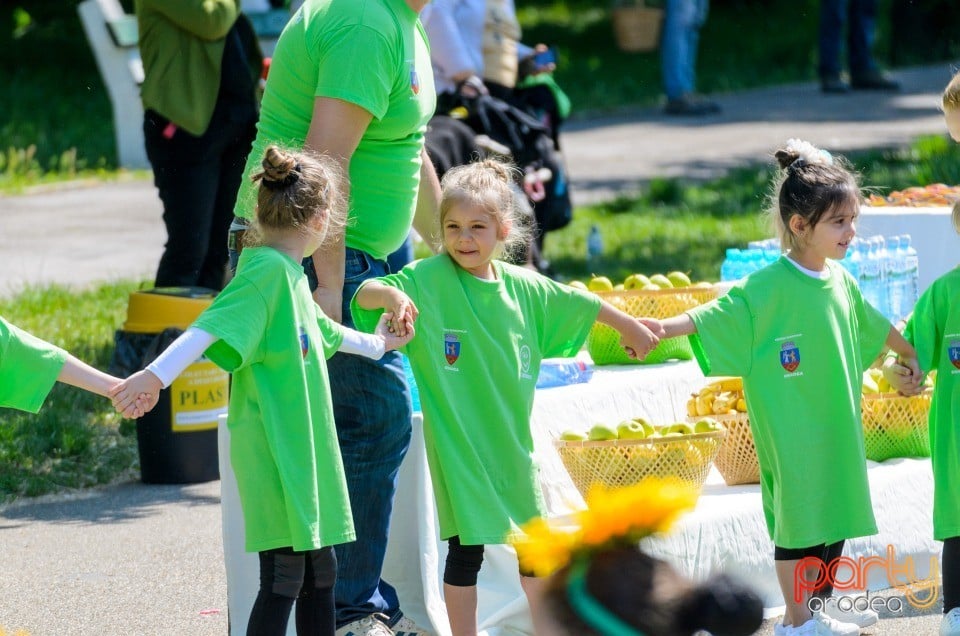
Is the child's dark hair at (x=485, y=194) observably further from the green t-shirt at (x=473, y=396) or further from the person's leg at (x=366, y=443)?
the person's leg at (x=366, y=443)

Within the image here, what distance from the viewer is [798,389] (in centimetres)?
425

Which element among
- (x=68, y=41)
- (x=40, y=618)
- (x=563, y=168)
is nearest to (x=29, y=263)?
(x=563, y=168)

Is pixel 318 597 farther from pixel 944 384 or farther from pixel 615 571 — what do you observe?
pixel 944 384

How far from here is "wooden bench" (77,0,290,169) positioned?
1316 centimetres

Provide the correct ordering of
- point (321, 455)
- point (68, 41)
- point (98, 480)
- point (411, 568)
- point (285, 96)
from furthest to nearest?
point (68, 41) < point (98, 480) < point (411, 568) < point (285, 96) < point (321, 455)

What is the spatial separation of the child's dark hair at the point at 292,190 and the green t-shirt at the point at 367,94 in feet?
0.47

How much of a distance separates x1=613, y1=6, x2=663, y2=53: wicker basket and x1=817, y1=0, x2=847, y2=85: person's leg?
184 inches

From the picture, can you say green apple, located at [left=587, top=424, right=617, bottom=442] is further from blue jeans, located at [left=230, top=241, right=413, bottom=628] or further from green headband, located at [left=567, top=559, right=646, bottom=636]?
green headband, located at [left=567, top=559, right=646, bottom=636]

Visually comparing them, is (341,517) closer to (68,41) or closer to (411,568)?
(411,568)

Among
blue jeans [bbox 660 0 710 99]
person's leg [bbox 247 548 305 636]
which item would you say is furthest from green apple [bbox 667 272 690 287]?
blue jeans [bbox 660 0 710 99]

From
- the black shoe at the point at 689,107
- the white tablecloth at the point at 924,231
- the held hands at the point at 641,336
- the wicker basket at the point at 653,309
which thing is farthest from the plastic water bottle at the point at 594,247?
the black shoe at the point at 689,107

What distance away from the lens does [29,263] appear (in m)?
10.2

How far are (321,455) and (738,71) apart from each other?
17.5m

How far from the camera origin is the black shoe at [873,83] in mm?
17797
